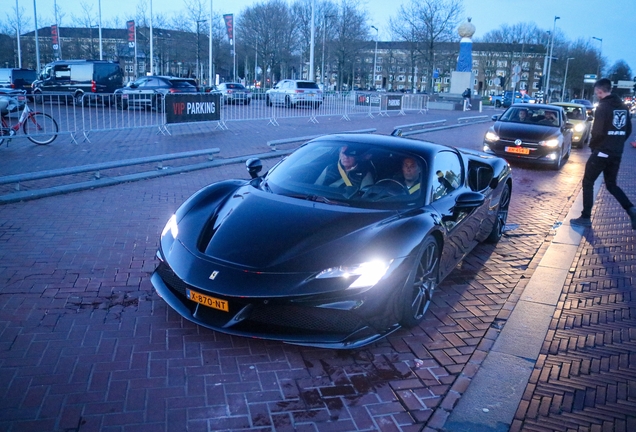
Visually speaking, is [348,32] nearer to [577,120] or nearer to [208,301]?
[577,120]

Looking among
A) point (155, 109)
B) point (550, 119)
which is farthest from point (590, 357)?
point (155, 109)

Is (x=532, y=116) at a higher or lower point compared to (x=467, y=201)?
higher

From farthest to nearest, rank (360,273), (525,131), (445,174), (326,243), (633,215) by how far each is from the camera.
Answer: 1. (525,131)
2. (633,215)
3. (445,174)
4. (326,243)
5. (360,273)

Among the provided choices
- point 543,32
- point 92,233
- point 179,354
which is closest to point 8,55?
point 92,233

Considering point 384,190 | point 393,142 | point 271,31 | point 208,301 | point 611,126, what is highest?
point 271,31

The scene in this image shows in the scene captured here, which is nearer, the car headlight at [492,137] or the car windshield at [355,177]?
the car windshield at [355,177]

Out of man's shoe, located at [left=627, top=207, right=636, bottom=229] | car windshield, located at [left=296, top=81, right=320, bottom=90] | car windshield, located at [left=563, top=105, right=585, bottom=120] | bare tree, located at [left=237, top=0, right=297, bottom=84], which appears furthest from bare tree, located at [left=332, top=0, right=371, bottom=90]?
man's shoe, located at [left=627, top=207, right=636, bottom=229]

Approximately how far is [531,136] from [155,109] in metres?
11.6

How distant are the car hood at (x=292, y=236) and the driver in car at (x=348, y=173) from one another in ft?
1.45

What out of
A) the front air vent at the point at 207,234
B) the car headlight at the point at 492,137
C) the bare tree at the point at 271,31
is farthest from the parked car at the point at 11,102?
the bare tree at the point at 271,31

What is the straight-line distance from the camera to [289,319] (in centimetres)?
363

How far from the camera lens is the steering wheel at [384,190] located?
4770 mm

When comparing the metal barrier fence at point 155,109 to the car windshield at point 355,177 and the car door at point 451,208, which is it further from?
the car door at point 451,208

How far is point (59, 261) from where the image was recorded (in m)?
5.41
